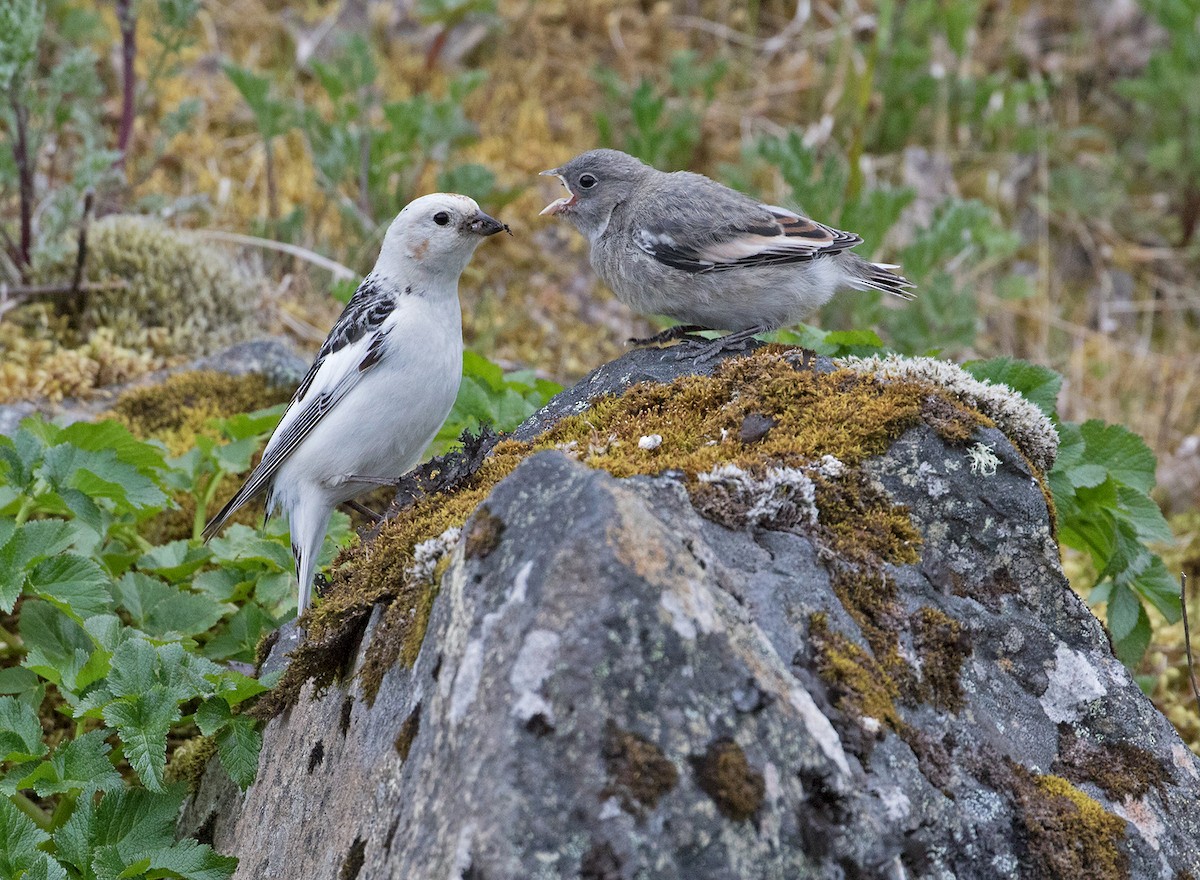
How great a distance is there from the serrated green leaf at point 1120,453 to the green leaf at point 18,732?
3713 millimetres

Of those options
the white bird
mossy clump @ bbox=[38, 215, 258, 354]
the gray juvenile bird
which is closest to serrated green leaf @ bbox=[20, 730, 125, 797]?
the white bird

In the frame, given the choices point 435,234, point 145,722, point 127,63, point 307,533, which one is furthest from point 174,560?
point 127,63

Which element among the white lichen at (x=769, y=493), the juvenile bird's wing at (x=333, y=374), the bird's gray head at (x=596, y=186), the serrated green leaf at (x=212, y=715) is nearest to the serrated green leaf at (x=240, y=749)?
the serrated green leaf at (x=212, y=715)

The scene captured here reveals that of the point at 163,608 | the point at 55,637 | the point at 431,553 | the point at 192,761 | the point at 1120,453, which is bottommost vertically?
the point at 192,761

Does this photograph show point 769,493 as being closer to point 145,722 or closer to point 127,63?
point 145,722

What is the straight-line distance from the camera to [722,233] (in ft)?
15.6

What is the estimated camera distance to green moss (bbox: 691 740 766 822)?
221 cm

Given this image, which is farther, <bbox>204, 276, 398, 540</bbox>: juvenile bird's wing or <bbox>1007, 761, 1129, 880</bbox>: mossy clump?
<bbox>204, 276, 398, 540</bbox>: juvenile bird's wing

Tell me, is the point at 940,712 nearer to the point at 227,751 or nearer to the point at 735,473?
the point at 735,473

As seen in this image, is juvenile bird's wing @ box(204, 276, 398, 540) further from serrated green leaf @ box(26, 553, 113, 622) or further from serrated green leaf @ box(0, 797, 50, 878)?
serrated green leaf @ box(0, 797, 50, 878)

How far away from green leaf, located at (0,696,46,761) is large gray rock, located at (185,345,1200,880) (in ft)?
2.07

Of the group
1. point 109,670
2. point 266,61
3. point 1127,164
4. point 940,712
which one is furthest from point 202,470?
point 1127,164

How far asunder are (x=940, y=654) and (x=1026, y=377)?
5.98ft

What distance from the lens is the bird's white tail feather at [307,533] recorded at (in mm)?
4559
